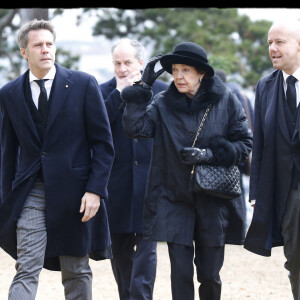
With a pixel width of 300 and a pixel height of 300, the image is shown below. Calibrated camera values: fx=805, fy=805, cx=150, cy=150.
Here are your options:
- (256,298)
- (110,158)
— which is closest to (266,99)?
(110,158)

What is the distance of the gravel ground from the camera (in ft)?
25.6

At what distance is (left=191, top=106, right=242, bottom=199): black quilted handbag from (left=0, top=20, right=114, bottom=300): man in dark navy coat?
59 cm

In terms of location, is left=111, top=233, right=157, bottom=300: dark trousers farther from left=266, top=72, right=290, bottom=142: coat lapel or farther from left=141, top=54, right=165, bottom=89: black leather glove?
left=266, top=72, right=290, bottom=142: coat lapel

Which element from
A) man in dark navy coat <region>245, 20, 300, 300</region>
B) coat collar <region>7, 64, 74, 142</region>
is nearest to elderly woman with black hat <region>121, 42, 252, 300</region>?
man in dark navy coat <region>245, 20, 300, 300</region>

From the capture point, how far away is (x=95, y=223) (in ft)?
17.8

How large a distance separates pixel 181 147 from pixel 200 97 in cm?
37

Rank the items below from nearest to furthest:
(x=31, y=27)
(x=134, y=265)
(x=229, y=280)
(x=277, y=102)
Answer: (x=31, y=27) < (x=277, y=102) < (x=134, y=265) < (x=229, y=280)

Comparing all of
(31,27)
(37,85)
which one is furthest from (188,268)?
(31,27)

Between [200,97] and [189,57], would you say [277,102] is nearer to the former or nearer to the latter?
[200,97]

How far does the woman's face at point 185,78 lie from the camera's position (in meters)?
5.48

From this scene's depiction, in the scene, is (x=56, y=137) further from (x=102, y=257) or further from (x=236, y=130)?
(x=236, y=130)

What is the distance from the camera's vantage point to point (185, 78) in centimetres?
547

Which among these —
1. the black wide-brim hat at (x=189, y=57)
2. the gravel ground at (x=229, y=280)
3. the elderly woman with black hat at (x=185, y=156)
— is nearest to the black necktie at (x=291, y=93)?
the elderly woman with black hat at (x=185, y=156)

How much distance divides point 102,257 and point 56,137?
2.94ft
